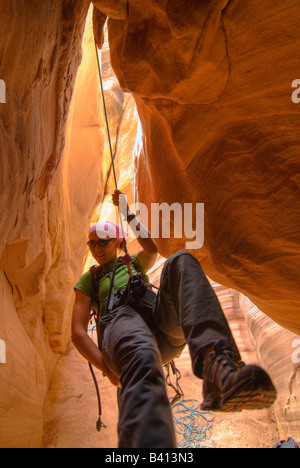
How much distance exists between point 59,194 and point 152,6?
2.92 m

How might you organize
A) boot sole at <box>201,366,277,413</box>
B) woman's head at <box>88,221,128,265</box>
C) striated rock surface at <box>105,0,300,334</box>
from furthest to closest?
woman's head at <box>88,221,128,265</box>
striated rock surface at <box>105,0,300,334</box>
boot sole at <box>201,366,277,413</box>

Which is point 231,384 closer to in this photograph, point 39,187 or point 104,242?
point 104,242

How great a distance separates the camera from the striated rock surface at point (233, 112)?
2.43m

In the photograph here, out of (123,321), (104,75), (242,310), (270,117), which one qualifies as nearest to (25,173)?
(123,321)

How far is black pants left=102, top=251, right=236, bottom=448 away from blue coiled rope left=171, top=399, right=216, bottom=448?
127 inches

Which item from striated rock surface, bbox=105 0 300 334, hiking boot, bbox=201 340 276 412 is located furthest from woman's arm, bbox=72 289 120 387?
striated rock surface, bbox=105 0 300 334

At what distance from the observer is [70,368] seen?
655 centimetres

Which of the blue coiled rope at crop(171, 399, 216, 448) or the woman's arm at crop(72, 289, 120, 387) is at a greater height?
the woman's arm at crop(72, 289, 120, 387)

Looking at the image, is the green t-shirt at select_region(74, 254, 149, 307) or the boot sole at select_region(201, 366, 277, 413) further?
the green t-shirt at select_region(74, 254, 149, 307)

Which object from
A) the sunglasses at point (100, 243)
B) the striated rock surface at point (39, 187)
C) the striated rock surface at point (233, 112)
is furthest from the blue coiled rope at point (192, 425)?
the sunglasses at point (100, 243)

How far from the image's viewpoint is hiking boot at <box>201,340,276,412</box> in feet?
4.20

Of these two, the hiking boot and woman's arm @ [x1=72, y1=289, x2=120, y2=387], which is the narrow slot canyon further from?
the hiking boot

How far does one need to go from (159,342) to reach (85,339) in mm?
527

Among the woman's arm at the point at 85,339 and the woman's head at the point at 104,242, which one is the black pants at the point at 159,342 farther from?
the woman's head at the point at 104,242
